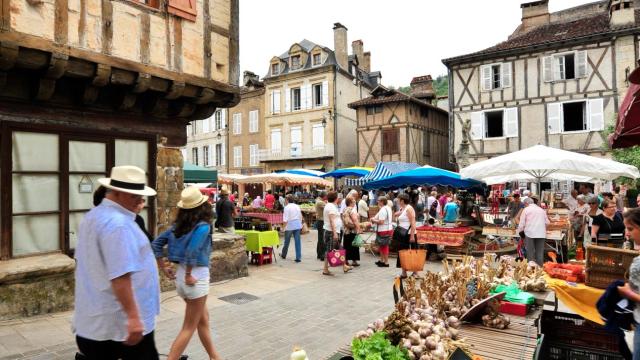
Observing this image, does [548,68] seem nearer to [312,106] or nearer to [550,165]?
[312,106]

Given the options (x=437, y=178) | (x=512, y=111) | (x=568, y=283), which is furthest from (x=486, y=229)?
(x=512, y=111)

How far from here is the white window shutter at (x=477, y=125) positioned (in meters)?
23.2

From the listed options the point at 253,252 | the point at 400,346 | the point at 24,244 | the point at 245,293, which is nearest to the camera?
the point at 400,346

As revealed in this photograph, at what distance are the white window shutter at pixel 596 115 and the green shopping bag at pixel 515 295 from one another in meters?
20.3

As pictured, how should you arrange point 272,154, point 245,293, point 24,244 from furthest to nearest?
point 272,154 < point 245,293 < point 24,244

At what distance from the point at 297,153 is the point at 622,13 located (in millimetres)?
19753

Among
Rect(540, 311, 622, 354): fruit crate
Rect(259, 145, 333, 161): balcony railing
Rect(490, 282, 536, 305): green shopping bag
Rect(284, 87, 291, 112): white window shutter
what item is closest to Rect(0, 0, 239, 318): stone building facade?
Rect(490, 282, 536, 305): green shopping bag

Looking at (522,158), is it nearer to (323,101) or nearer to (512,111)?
(512,111)

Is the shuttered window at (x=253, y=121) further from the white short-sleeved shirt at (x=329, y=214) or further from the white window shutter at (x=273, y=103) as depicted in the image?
the white short-sleeved shirt at (x=329, y=214)

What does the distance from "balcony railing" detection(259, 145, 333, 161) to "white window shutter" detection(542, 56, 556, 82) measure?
13.3 metres

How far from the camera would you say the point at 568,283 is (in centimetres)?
375

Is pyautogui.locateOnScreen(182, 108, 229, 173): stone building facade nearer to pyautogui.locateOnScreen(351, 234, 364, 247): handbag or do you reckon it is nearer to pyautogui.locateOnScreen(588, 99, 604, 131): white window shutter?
pyautogui.locateOnScreen(588, 99, 604, 131): white window shutter

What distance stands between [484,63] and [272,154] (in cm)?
1548

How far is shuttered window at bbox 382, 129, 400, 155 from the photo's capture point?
26203 mm
